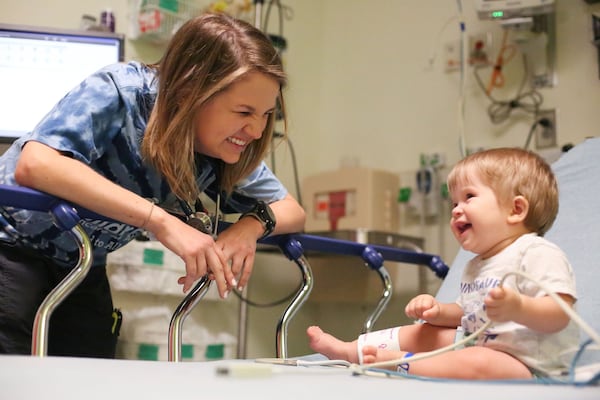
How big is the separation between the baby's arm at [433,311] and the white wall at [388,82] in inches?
57.5

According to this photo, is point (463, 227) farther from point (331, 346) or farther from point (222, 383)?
point (222, 383)

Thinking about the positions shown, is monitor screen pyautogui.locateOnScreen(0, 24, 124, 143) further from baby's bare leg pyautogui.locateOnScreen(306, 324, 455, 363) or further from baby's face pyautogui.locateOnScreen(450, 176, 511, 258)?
baby's face pyautogui.locateOnScreen(450, 176, 511, 258)

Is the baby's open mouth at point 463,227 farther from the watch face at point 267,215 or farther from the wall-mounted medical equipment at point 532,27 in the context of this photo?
the wall-mounted medical equipment at point 532,27

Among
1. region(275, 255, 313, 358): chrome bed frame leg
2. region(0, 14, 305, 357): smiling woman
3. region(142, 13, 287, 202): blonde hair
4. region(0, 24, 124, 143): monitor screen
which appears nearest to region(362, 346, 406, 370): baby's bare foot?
region(0, 14, 305, 357): smiling woman

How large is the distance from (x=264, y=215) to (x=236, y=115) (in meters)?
0.23

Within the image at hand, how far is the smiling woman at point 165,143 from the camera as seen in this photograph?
112 centimetres

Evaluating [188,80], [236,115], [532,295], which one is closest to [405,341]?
[532,295]

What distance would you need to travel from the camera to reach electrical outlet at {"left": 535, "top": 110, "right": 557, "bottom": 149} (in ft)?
7.75

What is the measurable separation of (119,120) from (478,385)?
2.62 ft

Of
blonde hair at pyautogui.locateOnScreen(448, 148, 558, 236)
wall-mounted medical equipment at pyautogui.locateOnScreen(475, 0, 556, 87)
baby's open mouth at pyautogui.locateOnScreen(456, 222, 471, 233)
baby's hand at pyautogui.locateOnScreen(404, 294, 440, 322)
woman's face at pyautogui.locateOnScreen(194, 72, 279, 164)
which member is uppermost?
wall-mounted medical equipment at pyautogui.locateOnScreen(475, 0, 556, 87)

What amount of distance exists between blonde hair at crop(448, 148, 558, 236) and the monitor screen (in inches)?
52.9

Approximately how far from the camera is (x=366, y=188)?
262 centimetres

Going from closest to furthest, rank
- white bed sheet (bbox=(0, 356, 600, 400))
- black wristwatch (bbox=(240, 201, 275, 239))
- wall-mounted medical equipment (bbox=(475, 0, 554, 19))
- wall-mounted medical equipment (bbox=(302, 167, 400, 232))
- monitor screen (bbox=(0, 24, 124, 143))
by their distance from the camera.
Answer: white bed sheet (bbox=(0, 356, 600, 400))
black wristwatch (bbox=(240, 201, 275, 239))
monitor screen (bbox=(0, 24, 124, 143))
wall-mounted medical equipment (bbox=(475, 0, 554, 19))
wall-mounted medical equipment (bbox=(302, 167, 400, 232))

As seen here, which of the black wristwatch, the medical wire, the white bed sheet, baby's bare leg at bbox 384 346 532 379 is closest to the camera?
the white bed sheet
